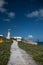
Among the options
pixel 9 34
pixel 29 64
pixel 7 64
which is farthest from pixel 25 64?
pixel 9 34

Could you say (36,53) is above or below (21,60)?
above

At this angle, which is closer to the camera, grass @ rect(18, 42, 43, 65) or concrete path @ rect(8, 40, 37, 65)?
concrete path @ rect(8, 40, 37, 65)

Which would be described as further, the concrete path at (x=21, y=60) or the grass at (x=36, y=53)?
the grass at (x=36, y=53)

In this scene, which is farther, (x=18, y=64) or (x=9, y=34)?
(x=9, y=34)

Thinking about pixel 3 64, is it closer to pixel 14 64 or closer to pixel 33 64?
pixel 14 64

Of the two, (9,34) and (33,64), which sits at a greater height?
(9,34)

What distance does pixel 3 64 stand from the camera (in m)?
17.8

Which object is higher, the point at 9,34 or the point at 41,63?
the point at 9,34

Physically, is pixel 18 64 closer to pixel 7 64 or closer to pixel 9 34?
pixel 7 64

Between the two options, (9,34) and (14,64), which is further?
(9,34)

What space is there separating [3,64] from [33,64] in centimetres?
282

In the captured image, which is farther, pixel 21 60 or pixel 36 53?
pixel 36 53

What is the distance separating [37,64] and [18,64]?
183cm

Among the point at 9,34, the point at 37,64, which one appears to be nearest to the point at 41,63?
the point at 37,64
